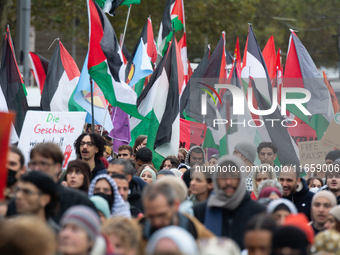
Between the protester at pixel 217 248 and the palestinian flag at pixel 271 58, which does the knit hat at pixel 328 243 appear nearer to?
the protester at pixel 217 248

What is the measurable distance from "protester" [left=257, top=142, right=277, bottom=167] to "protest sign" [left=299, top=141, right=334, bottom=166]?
45cm

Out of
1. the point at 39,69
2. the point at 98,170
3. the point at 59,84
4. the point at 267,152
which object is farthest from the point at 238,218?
the point at 39,69

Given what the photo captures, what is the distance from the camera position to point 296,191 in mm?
6035

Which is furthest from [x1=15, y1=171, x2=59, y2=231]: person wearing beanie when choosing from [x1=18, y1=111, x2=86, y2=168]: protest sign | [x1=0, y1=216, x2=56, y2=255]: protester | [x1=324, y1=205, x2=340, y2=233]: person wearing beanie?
[x1=18, y1=111, x2=86, y2=168]: protest sign

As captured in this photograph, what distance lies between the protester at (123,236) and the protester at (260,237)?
718 mm

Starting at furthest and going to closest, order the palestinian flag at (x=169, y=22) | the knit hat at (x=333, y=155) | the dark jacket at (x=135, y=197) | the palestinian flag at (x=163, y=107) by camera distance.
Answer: the palestinian flag at (x=169, y=22), the palestinian flag at (x=163, y=107), the knit hat at (x=333, y=155), the dark jacket at (x=135, y=197)

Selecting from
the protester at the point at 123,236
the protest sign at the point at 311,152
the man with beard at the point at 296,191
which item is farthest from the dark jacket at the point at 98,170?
the protest sign at the point at 311,152

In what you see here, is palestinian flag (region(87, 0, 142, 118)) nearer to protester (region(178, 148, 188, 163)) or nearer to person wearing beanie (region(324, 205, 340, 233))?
protester (region(178, 148, 188, 163))

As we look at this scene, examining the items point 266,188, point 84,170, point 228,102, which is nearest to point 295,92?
point 228,102

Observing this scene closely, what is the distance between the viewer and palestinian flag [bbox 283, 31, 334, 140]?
28.2ft

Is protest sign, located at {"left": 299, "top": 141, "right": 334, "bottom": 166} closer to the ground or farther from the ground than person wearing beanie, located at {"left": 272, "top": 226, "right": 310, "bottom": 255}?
farther from the ground

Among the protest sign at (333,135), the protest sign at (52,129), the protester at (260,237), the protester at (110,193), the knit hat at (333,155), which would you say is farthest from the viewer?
the knit hat at (333,155)

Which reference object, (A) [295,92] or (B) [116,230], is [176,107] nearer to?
(A) [295,92]

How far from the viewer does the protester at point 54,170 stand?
4.29m
